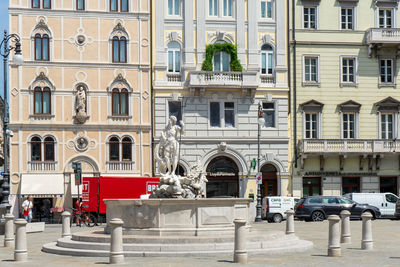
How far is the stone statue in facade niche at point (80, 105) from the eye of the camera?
4412 centimetres

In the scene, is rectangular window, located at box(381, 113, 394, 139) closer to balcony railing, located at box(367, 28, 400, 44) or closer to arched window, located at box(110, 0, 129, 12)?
balcony railing, located at box(367, 28, 400, 44)

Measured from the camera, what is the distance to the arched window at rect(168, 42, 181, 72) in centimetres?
4578

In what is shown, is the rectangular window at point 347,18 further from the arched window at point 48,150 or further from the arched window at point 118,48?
the arched window at point 48,150

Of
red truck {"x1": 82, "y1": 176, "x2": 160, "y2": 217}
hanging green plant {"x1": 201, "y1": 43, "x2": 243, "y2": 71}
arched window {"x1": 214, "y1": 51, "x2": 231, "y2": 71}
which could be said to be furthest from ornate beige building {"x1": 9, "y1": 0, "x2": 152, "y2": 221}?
arched window {"x1": 214, "y1": 51, "x2": 231, "y2": 71}

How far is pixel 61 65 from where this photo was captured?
44.4 m

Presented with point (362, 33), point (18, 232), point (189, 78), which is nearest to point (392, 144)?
point (362, 33)

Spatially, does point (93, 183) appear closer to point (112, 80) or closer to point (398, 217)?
point (112, 80)

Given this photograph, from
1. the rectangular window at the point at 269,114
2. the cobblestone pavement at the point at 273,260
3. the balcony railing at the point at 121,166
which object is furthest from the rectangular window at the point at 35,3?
the cobblestone pavement at the point at 273,260

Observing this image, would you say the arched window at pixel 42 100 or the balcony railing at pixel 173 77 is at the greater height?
the balcony railing at pixel 173 77

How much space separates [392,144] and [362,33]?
24.5 feet

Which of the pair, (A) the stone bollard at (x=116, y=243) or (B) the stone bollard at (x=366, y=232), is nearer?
(A) the stone bollard at (x=116, y=243)

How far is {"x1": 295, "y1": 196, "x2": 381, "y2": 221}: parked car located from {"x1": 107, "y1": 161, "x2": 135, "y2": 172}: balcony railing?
11.0 meters

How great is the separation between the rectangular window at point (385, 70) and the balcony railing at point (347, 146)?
421cm

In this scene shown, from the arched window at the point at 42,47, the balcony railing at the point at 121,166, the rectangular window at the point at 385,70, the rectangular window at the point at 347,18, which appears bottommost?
the balcony railing at the point at 121,166
